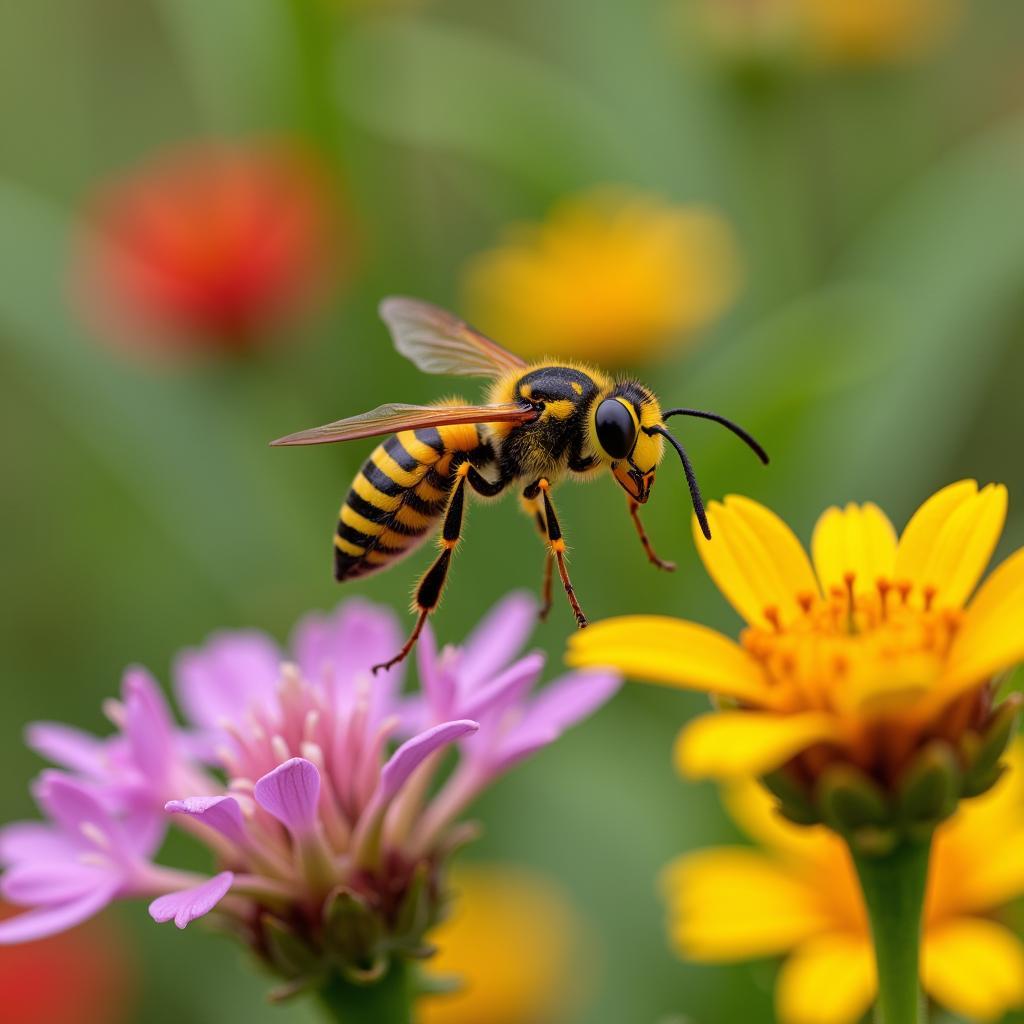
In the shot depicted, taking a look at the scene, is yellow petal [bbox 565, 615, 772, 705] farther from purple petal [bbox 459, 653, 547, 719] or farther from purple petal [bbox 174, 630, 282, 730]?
purple petal [bbox 174, 630, 282, 730]

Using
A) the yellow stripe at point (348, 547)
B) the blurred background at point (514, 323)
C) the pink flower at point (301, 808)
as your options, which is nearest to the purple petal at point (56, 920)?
the pink flower at point (301, 808)

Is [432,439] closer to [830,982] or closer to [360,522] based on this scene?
[360,522]

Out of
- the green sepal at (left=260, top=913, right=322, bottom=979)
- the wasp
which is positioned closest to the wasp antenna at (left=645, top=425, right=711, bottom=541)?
the wasp

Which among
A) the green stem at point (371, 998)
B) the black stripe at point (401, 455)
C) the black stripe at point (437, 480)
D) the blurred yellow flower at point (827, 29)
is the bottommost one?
the green stem at point (371, 998)

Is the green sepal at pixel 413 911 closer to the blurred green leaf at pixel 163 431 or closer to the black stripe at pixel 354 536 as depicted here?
the black stripe at pixel 354 536

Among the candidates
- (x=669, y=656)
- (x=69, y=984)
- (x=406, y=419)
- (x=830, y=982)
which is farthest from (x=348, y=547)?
(x=69, y=984)

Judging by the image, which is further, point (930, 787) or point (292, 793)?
point (292, 793)

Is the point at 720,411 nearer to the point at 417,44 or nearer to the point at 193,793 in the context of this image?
the point at 417,44

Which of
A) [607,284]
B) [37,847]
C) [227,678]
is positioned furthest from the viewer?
[607,284]
